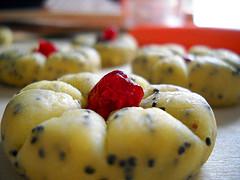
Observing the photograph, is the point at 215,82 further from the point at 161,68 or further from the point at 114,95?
the point at 114,95

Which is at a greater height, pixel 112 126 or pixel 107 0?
pixel 112 126

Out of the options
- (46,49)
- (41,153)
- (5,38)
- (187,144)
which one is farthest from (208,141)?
(5,38)

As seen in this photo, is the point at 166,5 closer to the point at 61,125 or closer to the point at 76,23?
the point at 76,23

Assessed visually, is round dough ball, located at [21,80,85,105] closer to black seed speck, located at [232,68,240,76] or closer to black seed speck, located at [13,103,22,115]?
black seed speck, located at [13,103,22,115]

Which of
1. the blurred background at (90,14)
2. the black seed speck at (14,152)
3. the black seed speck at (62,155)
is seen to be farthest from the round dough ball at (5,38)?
the black seed speck at (62,155)

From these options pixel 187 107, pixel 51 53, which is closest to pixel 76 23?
pixel 51 53

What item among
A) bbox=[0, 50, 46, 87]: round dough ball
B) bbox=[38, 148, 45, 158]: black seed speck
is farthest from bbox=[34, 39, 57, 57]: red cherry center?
bbox=[38, 148, 45, 158]: black seed speck
